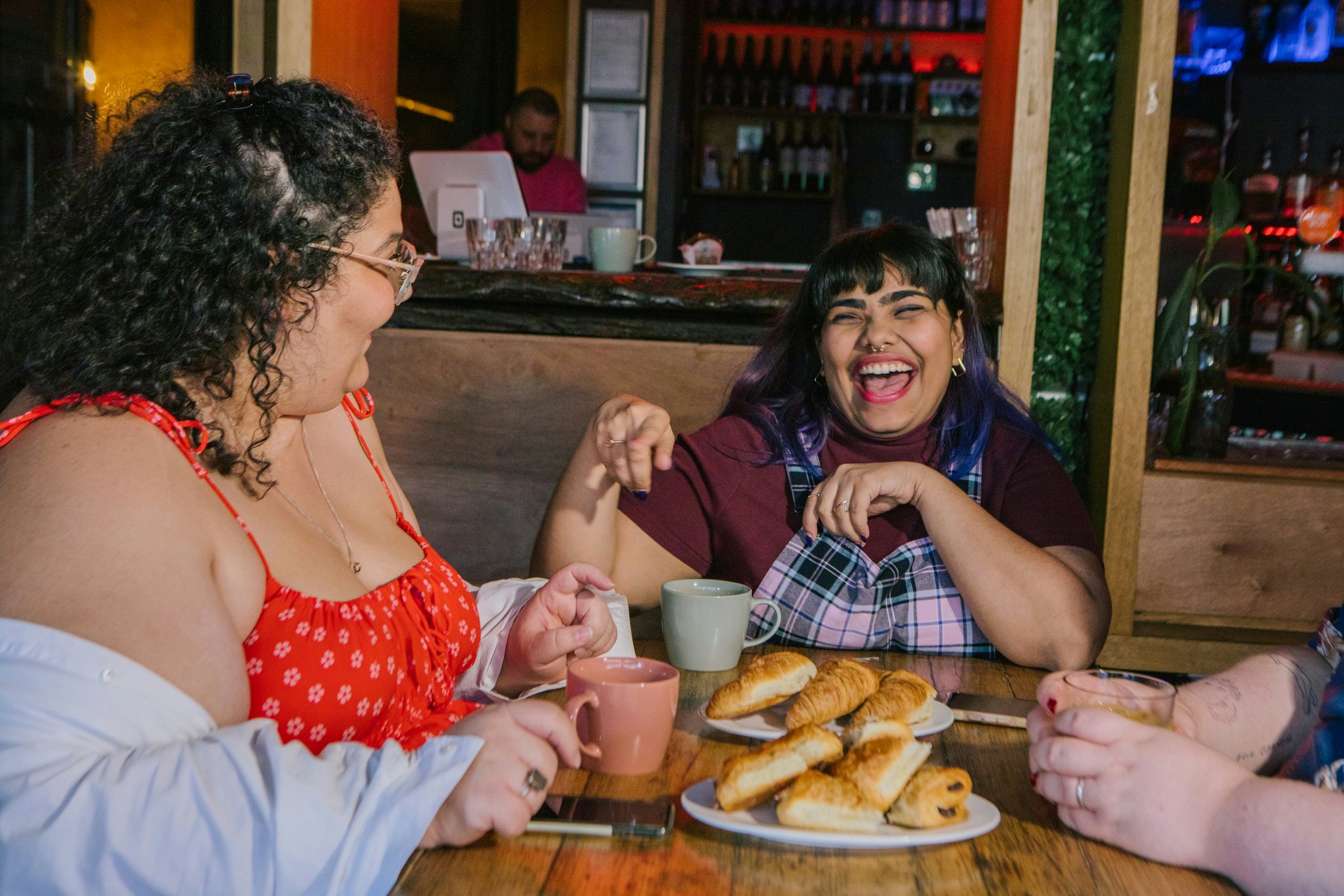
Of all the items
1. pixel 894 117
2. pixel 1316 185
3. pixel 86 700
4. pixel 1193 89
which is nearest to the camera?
pixel 86 700

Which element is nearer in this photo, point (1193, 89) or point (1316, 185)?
point (1316, 185)

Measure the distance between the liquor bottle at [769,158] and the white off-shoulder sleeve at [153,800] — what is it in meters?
6.03

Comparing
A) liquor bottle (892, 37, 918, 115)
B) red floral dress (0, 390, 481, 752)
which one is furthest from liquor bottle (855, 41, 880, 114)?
red floral dress (0, 390, 481, 752)

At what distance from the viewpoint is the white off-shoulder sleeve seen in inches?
31.0

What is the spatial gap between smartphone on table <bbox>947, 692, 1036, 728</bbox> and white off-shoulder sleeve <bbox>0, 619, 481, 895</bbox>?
0.60 m

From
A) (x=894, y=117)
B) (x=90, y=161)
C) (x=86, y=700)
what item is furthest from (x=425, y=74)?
(x=86, y=700)

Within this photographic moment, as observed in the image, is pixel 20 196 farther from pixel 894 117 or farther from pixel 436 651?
pixel 894 117

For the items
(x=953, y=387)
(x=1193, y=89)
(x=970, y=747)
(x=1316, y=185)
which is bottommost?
(x=970, y=747)

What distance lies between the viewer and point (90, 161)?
1.13 m

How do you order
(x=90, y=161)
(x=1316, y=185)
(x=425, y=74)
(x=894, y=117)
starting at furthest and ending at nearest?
(x=425, y=74) < (x=894, y=117) < (x=1316, y=185) < (x=90, y=161)

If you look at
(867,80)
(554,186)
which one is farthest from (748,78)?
(554,186)

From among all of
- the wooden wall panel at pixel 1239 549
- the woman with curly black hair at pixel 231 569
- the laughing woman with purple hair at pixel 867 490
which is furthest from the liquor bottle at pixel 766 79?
the woman with curly black hair at pixel 231 569

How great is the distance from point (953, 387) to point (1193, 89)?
3.01 metres

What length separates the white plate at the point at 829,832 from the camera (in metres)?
0.88
